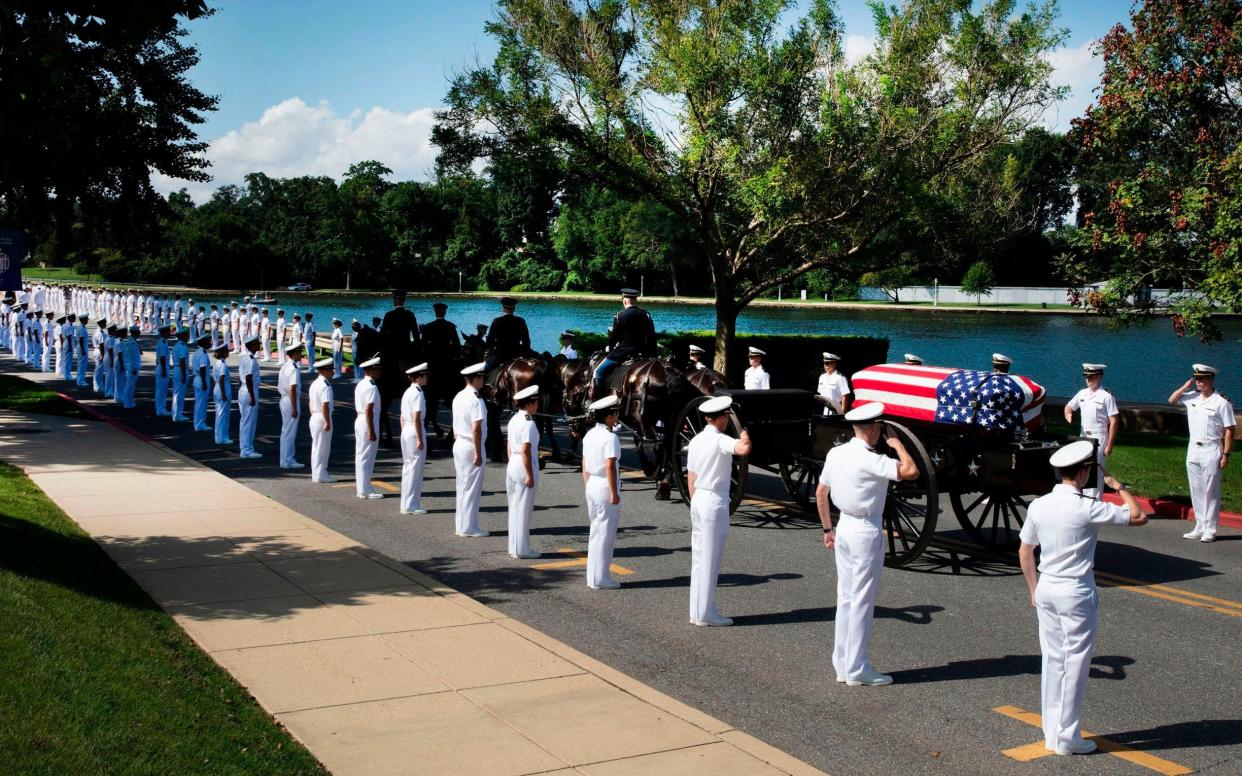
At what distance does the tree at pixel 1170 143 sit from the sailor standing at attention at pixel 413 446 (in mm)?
12533

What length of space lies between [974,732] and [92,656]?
5.76 meters

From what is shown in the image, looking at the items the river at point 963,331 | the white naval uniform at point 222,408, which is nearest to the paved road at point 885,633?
the white naval uniform at point 222,408

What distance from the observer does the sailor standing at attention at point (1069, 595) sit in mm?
6820

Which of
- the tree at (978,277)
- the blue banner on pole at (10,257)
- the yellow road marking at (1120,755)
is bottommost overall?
the yellow road marking at (1120,755)

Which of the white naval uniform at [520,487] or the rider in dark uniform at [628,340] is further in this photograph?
the rider in dark uniform at [628,340]

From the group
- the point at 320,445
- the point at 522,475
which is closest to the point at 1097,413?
the point at 522,475

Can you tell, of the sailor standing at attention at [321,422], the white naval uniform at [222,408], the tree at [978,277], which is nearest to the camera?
the sailor standing at attention at [321,422]

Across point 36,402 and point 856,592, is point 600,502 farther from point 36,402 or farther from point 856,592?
point 36,402

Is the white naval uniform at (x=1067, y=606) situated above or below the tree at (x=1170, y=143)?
below

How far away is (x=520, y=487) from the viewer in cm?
1182

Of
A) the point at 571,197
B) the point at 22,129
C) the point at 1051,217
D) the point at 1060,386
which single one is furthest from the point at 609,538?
the point at 1051,217

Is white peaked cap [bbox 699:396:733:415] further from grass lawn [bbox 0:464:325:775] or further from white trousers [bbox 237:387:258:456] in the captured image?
white trousers [bbox 237:387:258:456]

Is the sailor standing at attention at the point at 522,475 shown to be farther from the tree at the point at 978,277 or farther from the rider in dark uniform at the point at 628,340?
the tree at the point at 978,277

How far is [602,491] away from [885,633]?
9.38 feet
